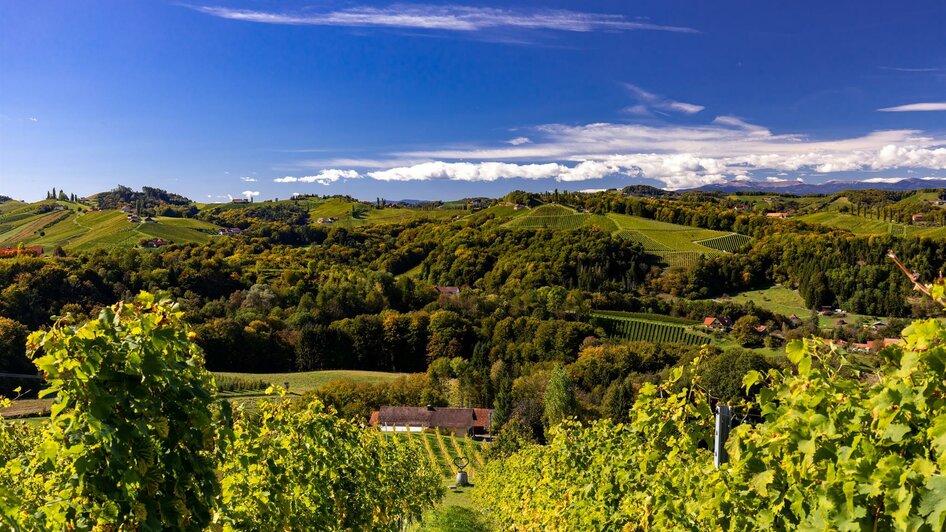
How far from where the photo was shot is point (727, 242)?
374 ft

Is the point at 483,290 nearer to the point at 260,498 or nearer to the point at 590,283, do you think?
the point at 590,283

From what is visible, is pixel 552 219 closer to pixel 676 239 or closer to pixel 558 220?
pixel 558 220

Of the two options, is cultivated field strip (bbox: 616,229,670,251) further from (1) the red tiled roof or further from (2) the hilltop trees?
(2) the hilltop trees

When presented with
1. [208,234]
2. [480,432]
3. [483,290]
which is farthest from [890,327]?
[208,234]

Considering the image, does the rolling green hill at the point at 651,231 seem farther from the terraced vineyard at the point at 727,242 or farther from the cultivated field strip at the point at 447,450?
the cultivated field strip at the point at 447,450

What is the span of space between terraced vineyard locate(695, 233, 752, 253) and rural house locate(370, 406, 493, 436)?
78815 mm

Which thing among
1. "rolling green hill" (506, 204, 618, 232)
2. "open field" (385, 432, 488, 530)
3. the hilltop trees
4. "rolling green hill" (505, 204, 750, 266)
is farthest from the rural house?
"rolling green hill" (506, 204, 618, 232)

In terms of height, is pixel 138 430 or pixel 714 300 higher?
pixel 138 430

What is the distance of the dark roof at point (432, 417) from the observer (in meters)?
47.2

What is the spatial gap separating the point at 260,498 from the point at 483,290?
97.1 meters

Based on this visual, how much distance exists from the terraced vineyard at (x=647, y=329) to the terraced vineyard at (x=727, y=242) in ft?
134

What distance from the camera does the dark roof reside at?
47.2m

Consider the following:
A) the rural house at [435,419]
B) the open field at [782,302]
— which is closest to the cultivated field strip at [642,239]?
the open field at [782,302]

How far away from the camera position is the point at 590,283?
324 ft
